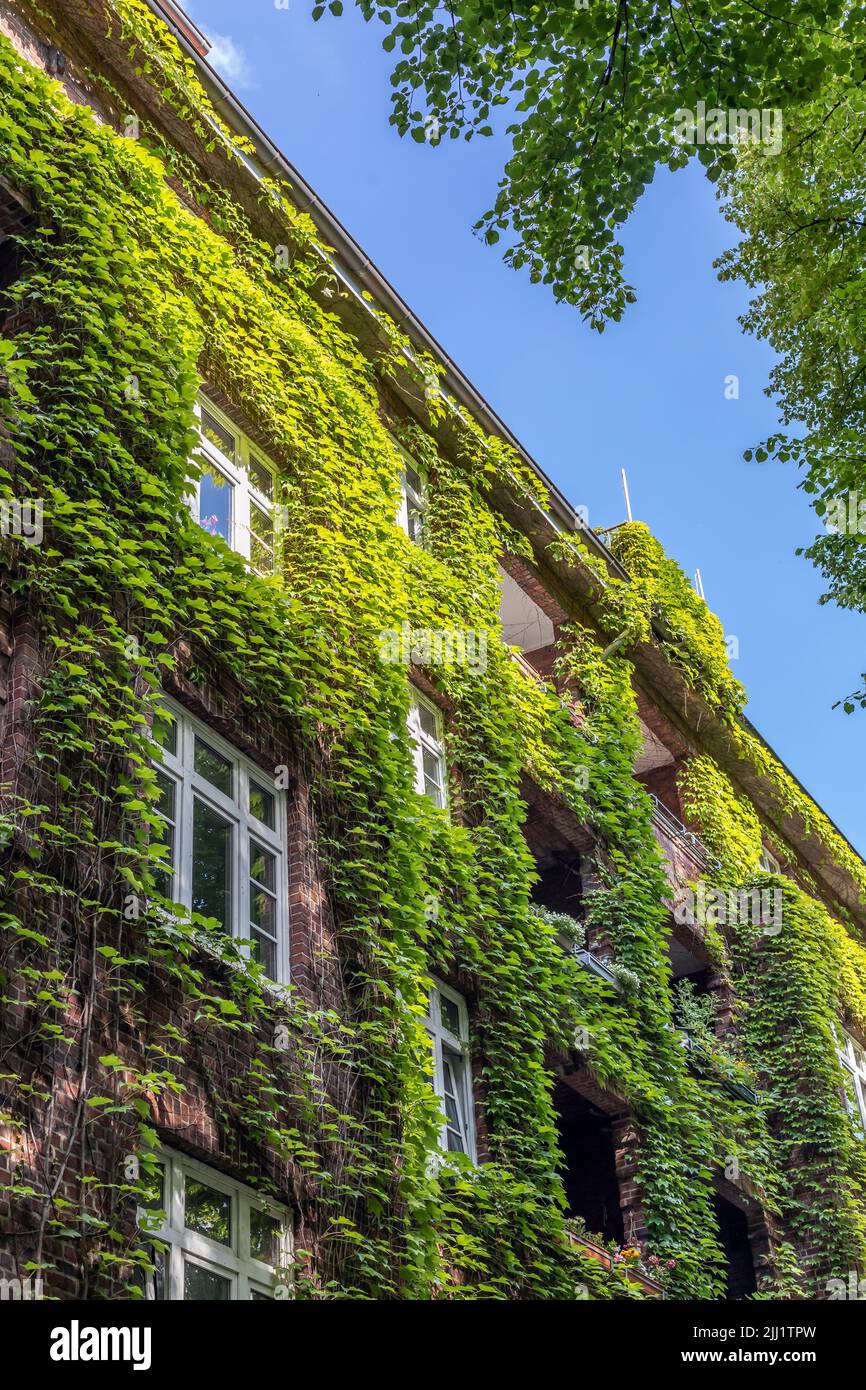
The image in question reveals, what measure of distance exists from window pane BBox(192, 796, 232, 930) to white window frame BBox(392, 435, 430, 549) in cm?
686

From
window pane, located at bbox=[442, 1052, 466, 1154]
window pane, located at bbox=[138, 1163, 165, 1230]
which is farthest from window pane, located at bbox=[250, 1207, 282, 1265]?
window pane, located at bbox=[442, 1052, 466, 1154]

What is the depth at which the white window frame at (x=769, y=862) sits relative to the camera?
27234mm

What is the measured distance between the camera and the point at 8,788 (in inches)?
375

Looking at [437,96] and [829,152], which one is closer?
[437,96]

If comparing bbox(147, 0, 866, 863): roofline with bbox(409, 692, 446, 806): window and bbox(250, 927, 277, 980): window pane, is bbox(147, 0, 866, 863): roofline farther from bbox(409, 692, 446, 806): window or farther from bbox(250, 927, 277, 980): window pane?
bbox(250, 927, 277, 980): window pane

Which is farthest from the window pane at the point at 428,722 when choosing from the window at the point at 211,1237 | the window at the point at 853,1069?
the window at the point at 853,1069

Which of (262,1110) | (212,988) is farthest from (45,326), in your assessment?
(262,1110)

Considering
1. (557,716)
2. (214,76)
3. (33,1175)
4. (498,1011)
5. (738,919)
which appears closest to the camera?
(33,1175)

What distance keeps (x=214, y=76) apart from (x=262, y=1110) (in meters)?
10.9

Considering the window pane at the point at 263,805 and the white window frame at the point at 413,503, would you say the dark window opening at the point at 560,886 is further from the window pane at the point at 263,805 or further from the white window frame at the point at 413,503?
the window pane at the point at 263,805

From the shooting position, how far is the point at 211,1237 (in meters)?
10.0

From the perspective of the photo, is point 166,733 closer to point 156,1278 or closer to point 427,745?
point 156,1278

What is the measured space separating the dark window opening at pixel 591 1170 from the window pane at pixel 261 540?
747 cm
